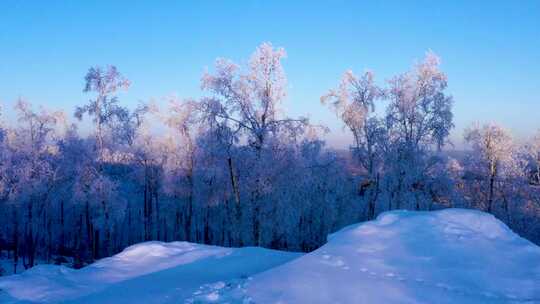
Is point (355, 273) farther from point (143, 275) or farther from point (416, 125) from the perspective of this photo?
point (416, 125)

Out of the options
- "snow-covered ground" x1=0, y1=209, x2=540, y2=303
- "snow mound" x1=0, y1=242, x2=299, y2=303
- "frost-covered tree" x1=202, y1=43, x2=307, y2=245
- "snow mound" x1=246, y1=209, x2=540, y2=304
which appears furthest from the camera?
"frost-covered tree" x1=202, y1=43, x2=307, y2=245

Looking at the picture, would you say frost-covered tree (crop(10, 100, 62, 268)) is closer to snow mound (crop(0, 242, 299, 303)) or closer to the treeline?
the treeline

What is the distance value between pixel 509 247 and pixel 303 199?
15.2 meters

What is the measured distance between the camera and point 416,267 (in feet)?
25.7

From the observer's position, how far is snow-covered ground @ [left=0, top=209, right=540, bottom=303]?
6.91 metres

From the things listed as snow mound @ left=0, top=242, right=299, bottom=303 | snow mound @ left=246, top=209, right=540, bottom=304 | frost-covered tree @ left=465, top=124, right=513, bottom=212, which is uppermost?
frost-covered tree @ left=465, top=124, right=513, bottom=212

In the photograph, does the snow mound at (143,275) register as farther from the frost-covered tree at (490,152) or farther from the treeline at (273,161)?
the frost-covered tree at (490,152)

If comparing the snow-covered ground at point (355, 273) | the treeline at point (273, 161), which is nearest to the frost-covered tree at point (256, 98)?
the treeline at point (273, 161)

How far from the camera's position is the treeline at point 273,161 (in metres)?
18.8

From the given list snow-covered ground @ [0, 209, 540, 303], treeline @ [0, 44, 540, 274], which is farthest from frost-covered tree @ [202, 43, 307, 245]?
snow-covered ground @ [0, 209, 540, 303]

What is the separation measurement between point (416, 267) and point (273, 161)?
10.8 meters

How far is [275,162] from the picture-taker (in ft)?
59.8

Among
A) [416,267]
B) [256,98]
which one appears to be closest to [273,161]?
[256,98]

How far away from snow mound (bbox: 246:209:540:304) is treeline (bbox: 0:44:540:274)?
30.9ft
